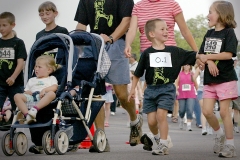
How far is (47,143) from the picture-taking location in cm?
523

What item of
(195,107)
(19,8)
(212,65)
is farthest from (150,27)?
(195,107)

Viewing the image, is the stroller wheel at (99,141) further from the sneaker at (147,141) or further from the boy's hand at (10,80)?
the boy's hand at (10,80)

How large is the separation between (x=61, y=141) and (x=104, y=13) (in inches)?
64.9

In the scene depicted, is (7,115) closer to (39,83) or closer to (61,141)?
(39,83)

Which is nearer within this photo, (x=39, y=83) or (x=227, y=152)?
(x=227, y=152)

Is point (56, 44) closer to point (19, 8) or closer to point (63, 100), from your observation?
point (63, 100)

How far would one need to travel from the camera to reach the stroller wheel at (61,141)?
5188 millimetres

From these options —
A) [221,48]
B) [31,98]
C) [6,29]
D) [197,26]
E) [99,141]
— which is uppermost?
[197,26]

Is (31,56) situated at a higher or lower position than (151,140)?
higher

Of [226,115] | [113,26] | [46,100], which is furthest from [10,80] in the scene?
[226,115]

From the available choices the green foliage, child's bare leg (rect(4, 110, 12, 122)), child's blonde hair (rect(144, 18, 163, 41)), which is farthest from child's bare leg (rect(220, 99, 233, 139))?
child's bare leg (rect(4, 110, 12, 122))

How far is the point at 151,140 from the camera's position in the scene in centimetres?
609

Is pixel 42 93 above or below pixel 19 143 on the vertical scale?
above

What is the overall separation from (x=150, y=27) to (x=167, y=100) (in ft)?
2.34
